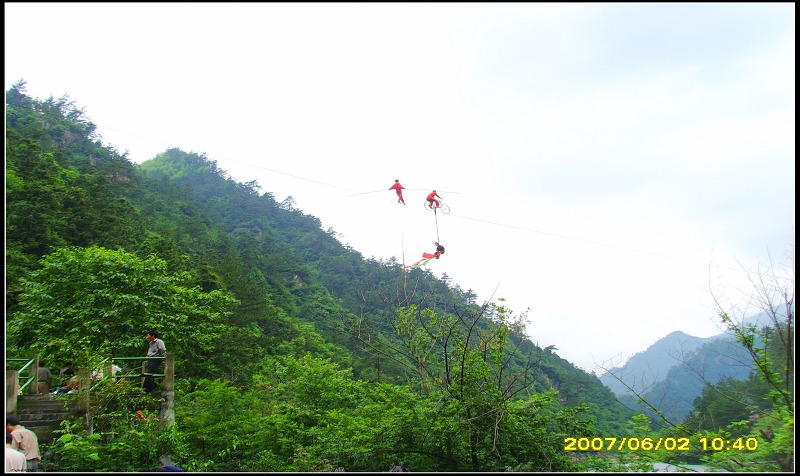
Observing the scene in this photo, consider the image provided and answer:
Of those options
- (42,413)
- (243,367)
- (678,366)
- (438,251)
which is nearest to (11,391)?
(42,413)

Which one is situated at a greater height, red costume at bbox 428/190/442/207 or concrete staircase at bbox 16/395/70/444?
red costume at bbox 428/190/442/207

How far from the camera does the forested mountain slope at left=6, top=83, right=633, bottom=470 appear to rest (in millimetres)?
9227

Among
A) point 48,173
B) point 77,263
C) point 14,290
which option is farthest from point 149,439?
point 48,173

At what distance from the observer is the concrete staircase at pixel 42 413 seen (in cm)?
905

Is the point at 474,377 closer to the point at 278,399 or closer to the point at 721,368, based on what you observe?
the point at 278,399

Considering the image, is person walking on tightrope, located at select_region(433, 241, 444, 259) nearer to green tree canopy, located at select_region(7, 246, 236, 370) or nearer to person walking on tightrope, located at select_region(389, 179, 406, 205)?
person walking on tightrope, located at select_region(389, 179, 406, 205)

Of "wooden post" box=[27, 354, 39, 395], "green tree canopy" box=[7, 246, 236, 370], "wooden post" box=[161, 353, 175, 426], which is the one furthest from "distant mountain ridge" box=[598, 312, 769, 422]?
"green tree canopy" box=[7, 246, 236, 370]

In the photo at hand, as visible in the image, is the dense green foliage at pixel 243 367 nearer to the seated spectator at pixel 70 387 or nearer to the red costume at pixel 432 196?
the seated spectator at pixel 70 387
